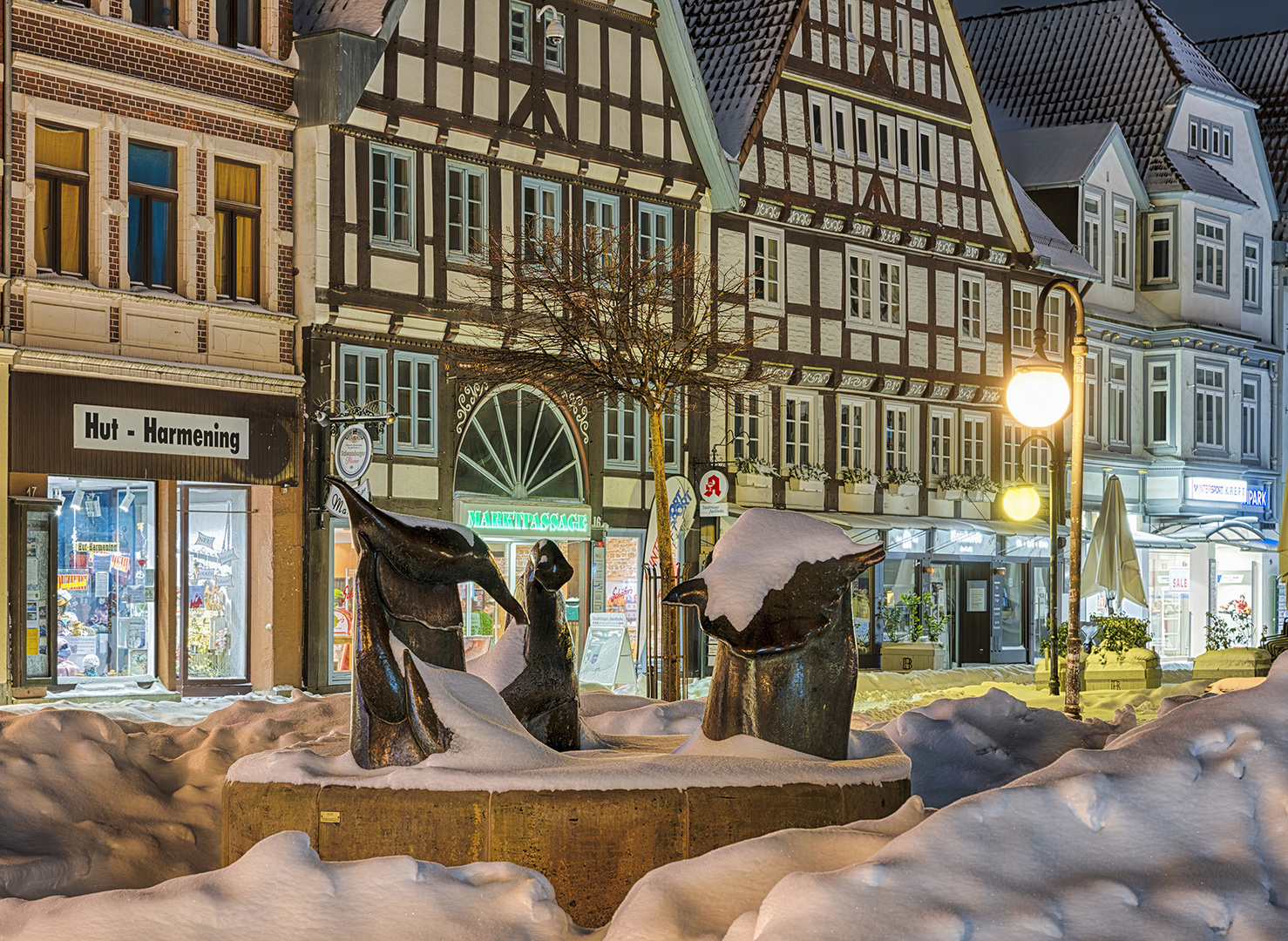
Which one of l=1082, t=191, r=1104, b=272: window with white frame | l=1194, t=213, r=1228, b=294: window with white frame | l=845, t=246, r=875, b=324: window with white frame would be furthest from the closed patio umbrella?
l=1194, t=213, r=1228, b=294: window with white frame

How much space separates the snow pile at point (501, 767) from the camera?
284 inches

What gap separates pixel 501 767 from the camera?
7340mm

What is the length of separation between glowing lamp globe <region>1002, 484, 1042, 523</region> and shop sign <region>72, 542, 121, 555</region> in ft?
33.2

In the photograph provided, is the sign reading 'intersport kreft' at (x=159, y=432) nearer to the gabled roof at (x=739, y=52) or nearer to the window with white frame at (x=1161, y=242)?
the gabled roof at (x=739, y=52)

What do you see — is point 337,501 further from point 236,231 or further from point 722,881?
point 722,881

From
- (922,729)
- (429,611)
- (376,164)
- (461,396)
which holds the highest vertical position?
(376,164)

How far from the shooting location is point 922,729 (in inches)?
456

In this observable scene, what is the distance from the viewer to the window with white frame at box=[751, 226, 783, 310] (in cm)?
3095

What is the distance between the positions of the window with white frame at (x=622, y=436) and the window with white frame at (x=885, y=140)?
25.7ft

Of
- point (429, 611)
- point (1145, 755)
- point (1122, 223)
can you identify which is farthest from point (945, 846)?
point (1122, 223)

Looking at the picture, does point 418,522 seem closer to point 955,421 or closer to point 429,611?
point 429,611

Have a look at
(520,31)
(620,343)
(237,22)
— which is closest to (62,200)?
(237,22)

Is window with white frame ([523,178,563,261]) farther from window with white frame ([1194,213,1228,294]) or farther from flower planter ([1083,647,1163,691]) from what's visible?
window with white frame ([1194,213,1228,294])

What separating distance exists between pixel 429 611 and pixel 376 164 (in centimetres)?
1740
